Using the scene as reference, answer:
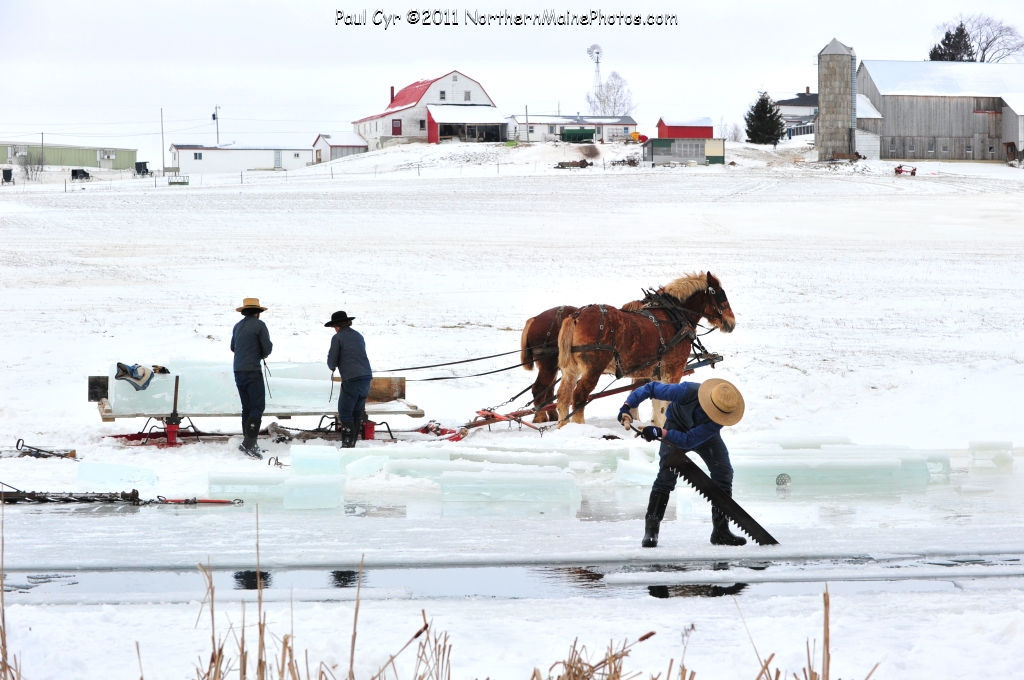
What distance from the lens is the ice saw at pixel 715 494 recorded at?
7.03 metres

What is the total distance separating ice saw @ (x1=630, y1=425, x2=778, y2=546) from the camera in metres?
7.03

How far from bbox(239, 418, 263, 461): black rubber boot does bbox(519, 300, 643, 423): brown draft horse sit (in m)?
3.17

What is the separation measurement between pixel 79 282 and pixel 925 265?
20870mm

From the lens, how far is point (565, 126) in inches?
3204

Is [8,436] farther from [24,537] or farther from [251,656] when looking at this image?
[251,656]

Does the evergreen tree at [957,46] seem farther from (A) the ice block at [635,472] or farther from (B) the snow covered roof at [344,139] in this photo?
(A) the ice block at [635,472]

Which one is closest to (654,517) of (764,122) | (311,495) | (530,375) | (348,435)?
(311,495)

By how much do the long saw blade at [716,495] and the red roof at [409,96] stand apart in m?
74.0

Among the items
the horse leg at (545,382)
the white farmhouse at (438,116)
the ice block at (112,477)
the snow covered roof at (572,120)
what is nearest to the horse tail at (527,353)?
the horse leg at (545,382)

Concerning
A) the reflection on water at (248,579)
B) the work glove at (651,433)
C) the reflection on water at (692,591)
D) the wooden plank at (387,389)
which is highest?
the work glove at (651,433)

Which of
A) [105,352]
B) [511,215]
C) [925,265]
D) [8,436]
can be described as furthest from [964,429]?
[511,215]

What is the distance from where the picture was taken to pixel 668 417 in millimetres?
7238

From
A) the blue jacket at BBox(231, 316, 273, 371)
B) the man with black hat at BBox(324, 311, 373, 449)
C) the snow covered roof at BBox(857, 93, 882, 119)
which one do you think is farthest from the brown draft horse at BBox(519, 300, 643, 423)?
the snow covered roof at BBox(857, 93, 882, 119)

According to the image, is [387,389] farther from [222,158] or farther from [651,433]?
[222,158]
